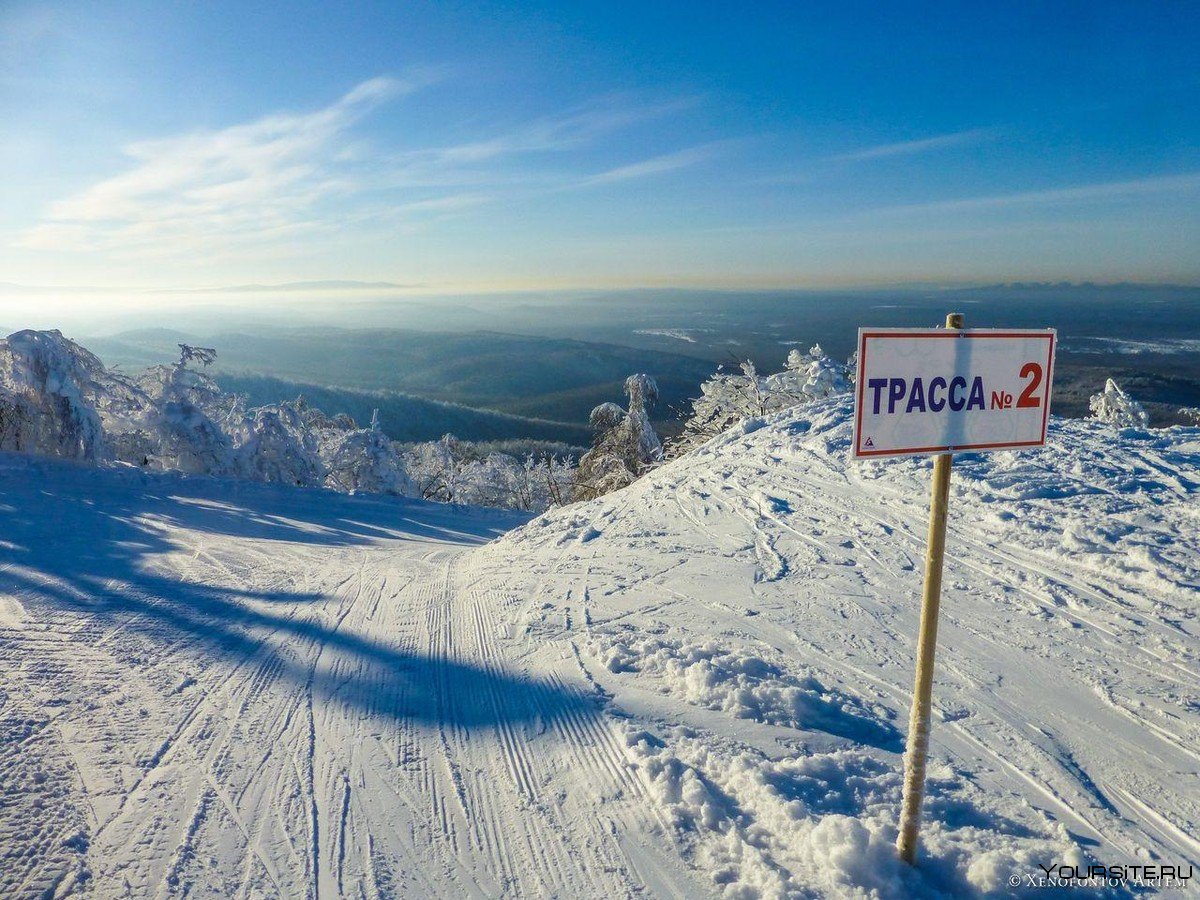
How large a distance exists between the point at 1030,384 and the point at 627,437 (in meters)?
22.4

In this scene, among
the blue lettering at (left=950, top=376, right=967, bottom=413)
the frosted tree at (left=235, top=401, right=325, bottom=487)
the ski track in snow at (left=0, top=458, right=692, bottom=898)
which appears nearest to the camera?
the blue lettering at (left=950, top=376, right=967, bottom=413)

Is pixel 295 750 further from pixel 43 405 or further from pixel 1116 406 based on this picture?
pixel 1116 406

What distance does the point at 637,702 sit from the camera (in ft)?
14.7

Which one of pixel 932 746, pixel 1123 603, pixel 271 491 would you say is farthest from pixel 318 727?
pixel 271 491

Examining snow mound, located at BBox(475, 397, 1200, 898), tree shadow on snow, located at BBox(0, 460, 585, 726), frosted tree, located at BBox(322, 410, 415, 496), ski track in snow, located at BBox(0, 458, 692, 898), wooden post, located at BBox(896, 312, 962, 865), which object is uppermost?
wooden post, located at BBox(896, 312, 962, 865)

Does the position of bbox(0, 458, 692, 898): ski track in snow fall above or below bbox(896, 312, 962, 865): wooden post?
below

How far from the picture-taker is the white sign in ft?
7.79

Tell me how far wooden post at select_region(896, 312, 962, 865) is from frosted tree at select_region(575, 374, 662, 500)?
20.9 metres

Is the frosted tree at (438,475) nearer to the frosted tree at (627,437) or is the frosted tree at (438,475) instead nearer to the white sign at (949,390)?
the frosted tree at (627,437)

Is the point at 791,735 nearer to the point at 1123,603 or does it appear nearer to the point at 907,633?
the point at 907,633

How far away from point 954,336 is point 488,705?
12.6ft

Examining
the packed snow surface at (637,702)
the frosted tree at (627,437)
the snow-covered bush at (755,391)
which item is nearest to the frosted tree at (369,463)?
the frosted tree at (627,437)

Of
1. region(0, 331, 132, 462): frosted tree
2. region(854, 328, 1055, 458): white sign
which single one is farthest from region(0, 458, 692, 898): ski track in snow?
region(0, 331, 132, 462): frosted tree

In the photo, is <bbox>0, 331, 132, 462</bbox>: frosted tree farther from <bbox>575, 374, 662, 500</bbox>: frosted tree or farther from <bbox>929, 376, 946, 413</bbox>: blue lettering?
<bbox>929, 376, 946, 413</bbox>: blue lettering
